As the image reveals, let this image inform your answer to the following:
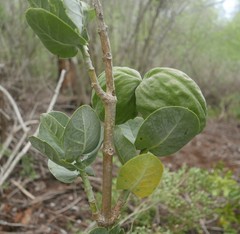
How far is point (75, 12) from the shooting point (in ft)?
2.16

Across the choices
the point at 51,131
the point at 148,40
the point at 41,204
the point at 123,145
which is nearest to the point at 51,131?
the point at 51,131

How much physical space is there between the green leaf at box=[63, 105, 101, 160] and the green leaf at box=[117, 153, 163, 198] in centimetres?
7

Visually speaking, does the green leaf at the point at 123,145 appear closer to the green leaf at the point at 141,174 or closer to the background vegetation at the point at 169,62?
the green leaf at the point at 141,174

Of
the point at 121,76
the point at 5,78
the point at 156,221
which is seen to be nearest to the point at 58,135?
the point at 121,76

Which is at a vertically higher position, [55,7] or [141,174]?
[55,7]

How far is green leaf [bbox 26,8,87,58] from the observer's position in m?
0.63

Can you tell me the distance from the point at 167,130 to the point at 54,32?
23 cm

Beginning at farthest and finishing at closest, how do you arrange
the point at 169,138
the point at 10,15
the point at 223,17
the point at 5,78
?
the point at 223,17 → the point at 10,15 → the point at 5,78 → the point at 169,138

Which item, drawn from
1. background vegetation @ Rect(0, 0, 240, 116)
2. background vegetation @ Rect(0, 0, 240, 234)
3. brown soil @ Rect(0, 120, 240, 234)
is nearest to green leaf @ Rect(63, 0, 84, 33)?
background vegetation @ Rect(0, 0, 240, 234)

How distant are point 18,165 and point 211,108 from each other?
16.7 feet

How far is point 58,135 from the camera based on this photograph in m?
0.69

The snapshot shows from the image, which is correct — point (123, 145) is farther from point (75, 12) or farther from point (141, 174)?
point (75, 12)

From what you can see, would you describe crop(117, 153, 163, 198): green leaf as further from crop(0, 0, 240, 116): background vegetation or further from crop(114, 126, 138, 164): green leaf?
crop(0, 0, 240, 116): background vegetation

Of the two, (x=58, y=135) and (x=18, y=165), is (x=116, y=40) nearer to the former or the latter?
(x=18, y=165)
